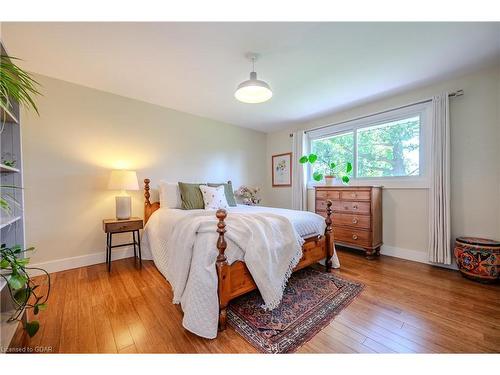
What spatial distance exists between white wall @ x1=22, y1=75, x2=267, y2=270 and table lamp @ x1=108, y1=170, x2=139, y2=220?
0.27 m

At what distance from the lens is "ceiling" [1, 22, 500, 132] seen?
1.63 metres

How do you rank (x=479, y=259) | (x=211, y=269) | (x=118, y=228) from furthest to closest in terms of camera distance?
1. (x=118, y=228)
2. (x=479, y=259)
3. (x=211, y=269)

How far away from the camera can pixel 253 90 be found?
1876 millimetres

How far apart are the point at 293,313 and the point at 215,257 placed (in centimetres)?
79

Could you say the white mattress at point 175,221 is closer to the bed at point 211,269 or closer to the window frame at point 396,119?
the bed at point 211,269

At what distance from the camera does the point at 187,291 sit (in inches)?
57.5

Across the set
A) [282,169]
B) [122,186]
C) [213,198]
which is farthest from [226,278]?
[282,169]

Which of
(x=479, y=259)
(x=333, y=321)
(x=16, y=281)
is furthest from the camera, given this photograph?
(x=479, y=259)

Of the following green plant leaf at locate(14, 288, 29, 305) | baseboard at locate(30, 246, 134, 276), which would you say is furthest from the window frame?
green plant leaf at locate(14, 288, 29, 305)

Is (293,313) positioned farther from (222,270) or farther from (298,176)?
(298,176)

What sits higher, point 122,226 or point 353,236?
point 122,226

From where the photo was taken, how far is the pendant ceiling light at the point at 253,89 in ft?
5.97

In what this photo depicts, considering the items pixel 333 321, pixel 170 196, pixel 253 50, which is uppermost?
pixel 253 50

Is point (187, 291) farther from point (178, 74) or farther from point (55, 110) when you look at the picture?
point (55, 110)
